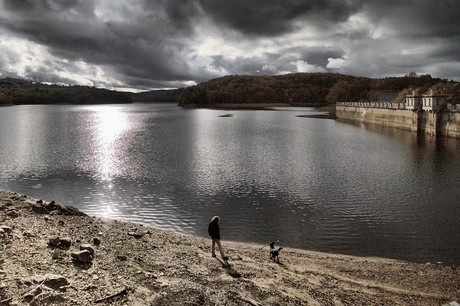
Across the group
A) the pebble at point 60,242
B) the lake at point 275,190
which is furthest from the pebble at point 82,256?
the lake at point 275,190

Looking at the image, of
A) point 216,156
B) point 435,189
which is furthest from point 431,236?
point 216,156

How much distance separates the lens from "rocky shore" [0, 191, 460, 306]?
29.5ft

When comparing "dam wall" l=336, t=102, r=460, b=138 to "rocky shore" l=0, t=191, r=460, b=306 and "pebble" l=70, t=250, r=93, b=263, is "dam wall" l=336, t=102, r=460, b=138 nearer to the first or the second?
"rocky shore" l=0, t=191, r=460, b=306

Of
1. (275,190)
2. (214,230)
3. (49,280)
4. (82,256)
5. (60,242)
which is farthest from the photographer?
(275,190)

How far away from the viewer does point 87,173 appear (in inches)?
1204

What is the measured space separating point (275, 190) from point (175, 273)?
15111 mm

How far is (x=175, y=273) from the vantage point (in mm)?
11141

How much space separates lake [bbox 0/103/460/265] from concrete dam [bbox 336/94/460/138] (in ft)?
39.0

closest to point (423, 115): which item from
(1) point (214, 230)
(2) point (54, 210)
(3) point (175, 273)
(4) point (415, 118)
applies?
(4) point (415, 118)

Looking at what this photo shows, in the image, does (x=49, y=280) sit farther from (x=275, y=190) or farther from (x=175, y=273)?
(x=275, y=190)

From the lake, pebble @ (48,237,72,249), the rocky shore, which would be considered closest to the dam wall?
the lake

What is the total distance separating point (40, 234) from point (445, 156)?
42.2 m

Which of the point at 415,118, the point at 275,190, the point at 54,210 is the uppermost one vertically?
the point at 415,118

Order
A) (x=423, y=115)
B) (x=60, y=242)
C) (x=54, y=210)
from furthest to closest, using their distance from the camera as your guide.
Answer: (x=423, y=115), (x=54, y=210), (x=60, y=242)
